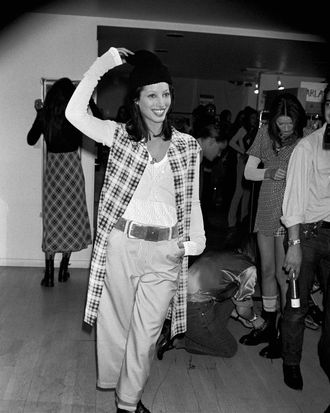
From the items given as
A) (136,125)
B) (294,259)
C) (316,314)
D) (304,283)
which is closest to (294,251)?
(294,259)

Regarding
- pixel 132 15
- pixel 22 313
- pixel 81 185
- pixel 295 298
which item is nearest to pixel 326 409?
pixel 295 298

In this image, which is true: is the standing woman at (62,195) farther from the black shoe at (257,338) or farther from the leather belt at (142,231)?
the leather belt at (142,231)

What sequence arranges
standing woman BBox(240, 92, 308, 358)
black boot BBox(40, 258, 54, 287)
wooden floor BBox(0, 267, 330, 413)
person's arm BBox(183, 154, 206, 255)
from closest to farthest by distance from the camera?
1. person's arm BBox(183, 154, 206, 255)
2. wooden floor BBox(0, 267, 330, 413)
3. standing woman BBox(240, 92, 308, 358)
4. black boot BBox(40, 258, 54, 287)

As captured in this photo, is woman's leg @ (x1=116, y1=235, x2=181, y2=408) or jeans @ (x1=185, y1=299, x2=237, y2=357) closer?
woman's leg @ (x1=116, y1=235, x2=181, y2=408)

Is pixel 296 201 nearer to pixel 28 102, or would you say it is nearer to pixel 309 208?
pixel 309 208

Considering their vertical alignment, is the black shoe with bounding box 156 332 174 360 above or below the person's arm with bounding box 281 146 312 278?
below

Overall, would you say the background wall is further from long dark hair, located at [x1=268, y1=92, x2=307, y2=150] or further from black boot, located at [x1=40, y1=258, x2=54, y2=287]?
long dark hair, located at [x1=268, y1=92, x2=307, y2=150]

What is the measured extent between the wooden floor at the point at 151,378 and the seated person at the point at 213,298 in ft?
0.27

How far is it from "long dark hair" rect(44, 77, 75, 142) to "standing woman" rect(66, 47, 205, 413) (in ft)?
6.87

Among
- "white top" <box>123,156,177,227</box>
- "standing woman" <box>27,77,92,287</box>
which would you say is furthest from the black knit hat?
"standing woman" <box>27,77,92,287</box>

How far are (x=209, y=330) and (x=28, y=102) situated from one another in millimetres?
3100

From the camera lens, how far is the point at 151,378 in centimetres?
340

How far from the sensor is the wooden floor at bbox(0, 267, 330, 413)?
3.05 m

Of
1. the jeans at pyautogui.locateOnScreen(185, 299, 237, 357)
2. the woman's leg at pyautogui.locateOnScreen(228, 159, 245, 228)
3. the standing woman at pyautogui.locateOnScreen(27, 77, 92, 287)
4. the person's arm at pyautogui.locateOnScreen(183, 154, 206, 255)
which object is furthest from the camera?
the woman's leg at pyautogui.locateOnScreen(228, 159, 245, 228)
